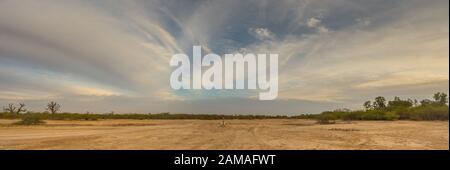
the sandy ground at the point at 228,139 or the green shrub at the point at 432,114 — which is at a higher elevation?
the green shrub at the point at 432,114

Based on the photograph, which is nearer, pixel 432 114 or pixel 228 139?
pixel 228 139

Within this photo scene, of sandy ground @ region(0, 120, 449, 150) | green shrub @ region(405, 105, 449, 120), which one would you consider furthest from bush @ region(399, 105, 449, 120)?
sandy ground @ region(0, 120, 449, 150)

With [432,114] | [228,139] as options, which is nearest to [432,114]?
[432,114]

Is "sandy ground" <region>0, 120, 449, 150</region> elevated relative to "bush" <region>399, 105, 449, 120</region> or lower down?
lower down

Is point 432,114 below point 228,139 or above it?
above

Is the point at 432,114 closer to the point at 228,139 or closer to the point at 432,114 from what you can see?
the point at 432,114

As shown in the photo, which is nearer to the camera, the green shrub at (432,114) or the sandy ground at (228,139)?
the sandy ground at (228,139)

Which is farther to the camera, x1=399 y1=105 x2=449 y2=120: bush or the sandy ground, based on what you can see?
x1=399 y1=105 x2=449 y2=120: bush

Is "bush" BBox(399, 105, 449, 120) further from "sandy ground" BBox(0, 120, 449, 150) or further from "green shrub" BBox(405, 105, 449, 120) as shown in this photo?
"sandy ground" BBox(0, 120, 449, 150)

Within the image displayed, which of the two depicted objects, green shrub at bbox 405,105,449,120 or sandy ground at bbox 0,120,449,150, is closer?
sandy ground at bbox 0,120,449,150

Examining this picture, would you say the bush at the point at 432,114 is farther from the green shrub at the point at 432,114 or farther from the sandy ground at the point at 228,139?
the sandy ground at the point at 228,139

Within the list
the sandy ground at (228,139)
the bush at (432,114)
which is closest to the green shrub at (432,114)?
the bush at (432,114)
